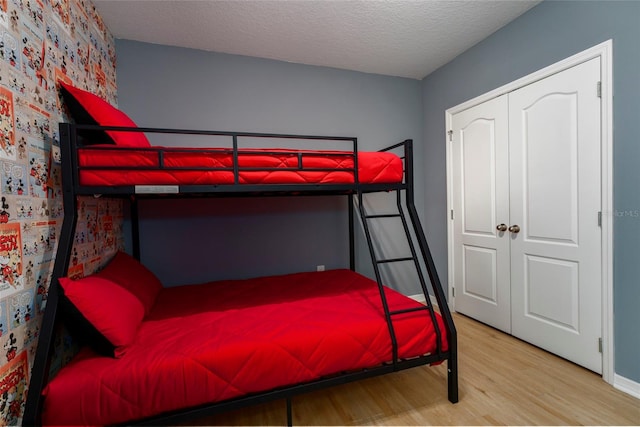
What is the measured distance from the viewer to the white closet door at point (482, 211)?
2438mm

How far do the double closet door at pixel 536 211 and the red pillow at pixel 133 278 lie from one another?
8.90 feet

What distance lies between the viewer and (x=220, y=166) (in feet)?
4.84

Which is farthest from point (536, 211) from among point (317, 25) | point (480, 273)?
point (317, 25)

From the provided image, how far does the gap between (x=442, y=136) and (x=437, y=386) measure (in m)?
2.32

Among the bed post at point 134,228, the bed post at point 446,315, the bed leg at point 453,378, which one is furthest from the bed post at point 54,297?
the bed leg at point 453,378

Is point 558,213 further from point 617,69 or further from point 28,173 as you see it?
point 28,173

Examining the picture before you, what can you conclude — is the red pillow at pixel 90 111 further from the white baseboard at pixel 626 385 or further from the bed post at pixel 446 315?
the white baseboard at pixel 626 385

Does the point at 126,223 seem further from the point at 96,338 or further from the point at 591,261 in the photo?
the point at 591,261

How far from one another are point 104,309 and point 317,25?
230 centimetres

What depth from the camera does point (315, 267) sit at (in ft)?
9.64

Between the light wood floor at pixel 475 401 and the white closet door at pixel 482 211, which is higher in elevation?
the white closet door at pixel 482 211

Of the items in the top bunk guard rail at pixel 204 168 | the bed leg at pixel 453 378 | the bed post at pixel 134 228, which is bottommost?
the bed leg at pixel 453 378

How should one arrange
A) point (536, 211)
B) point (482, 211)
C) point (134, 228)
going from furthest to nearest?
point (482, 211) → point (134, 228) → point (536, 211)

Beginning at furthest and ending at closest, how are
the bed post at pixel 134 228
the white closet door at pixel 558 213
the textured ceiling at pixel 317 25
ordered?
the bed post at pixel 134 228
the textured ceiling at pixel 317 25
the white closet door at pixel 558 213
